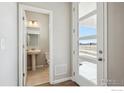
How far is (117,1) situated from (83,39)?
3.06 ft

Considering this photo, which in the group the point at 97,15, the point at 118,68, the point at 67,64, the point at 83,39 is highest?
the point at 97,15

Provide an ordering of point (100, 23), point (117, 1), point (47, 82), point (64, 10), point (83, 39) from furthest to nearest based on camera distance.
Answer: point (64, 10) → point (47, 82) → point (83, 39) → point (100, 23) → point (117, 1)

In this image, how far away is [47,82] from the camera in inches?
96.5

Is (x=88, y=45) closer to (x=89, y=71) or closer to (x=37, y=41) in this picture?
(x=89, y=71)

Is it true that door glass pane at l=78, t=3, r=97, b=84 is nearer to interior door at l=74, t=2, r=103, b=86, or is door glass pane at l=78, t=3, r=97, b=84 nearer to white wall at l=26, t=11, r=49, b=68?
interior door at l=74, t=2, r=103, b=86

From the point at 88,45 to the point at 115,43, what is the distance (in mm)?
569

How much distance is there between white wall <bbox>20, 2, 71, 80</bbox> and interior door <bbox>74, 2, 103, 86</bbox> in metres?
0.34

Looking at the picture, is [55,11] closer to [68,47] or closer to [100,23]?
[68,47]

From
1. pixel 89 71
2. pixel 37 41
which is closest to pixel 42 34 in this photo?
pixel 37 41

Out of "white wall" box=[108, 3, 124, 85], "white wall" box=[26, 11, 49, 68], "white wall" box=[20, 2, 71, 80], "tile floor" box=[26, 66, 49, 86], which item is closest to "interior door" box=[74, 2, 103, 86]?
"white wall" box=[108, 3, 124, 85]

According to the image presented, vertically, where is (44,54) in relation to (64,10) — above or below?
below

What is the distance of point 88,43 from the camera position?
1.98 m

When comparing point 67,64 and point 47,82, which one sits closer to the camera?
point 47,82
